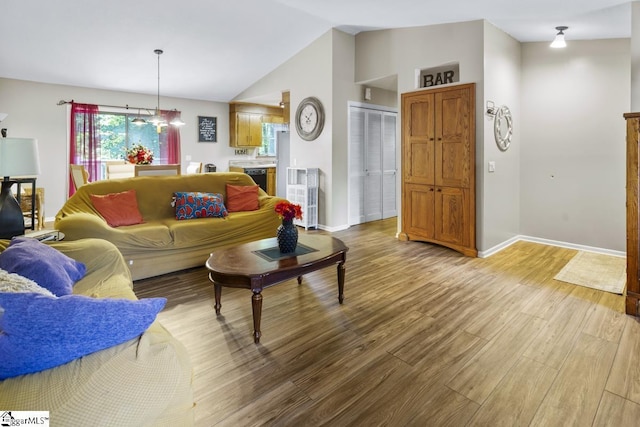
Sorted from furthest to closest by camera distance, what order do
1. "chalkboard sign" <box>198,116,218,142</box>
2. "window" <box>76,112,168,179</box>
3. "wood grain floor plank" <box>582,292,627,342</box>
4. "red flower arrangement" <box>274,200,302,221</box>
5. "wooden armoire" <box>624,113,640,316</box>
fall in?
"chalkboard sign" <box>198,116,218,142</box> < "window" <box>76,112,168,179</box> < "red flower arrangement" <box>274,200,302,221</box> < "wooden armoire" <box>624,113,640,316</box> < "wood grain floor plank" <box>582,292,627,342</box>

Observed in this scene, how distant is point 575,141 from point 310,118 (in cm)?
366

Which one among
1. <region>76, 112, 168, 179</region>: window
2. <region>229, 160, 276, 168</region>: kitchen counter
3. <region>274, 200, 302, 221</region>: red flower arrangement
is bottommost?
<region>274, 200, 302, 221</region>: red flower arrangement

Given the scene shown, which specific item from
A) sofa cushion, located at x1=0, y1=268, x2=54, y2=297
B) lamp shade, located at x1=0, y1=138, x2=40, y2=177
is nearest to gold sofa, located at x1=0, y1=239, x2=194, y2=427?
sofa cushion, located at x1=0, y1=268, x2=54, y2=297

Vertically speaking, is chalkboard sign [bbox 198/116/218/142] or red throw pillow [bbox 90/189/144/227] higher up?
chalkboard sign [bbox 198/116/218/142]

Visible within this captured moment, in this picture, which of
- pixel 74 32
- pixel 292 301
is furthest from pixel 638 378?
pixel 74 32

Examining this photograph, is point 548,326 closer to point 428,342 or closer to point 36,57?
point 428,342

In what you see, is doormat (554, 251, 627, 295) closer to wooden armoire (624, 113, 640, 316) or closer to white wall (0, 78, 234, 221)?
wooden armoire (624, 113, 640, 316)

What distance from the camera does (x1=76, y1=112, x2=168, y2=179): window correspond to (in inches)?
272

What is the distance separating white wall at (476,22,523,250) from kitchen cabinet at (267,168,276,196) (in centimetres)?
535

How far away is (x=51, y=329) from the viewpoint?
1.05m

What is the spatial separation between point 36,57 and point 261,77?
3466mm

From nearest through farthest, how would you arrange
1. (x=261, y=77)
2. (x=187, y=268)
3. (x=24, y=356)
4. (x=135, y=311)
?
(x=24, y=356), (x=135, y=311), (x=187, y=268), (x=261, y=77)

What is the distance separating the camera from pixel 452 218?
4.56 meters

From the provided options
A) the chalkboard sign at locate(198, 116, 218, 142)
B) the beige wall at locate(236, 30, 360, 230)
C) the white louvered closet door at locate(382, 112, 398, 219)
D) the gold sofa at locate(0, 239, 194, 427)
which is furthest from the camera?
the chalkboard sign at locate(198, 116, 218, 142)
